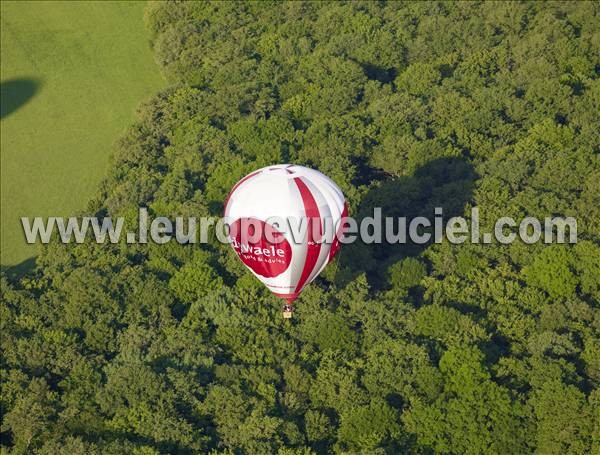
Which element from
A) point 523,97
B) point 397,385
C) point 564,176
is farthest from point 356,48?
point 397,385

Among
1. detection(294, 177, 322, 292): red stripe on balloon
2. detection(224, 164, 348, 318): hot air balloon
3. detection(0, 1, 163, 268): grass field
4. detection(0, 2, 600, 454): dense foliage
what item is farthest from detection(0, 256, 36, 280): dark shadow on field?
detection(294, 177, 322, 292): red stripe on balloon

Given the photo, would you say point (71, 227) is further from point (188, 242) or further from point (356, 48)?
point (356, 48)

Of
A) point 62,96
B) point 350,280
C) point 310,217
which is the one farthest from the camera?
point 62,96

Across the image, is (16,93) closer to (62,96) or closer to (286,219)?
(62,96)

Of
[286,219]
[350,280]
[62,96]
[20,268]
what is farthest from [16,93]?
[286,219]

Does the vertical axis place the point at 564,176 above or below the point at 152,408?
above

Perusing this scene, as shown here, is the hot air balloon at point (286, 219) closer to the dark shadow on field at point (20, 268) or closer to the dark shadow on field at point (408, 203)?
the dark shadow on field at point (408, 203)
